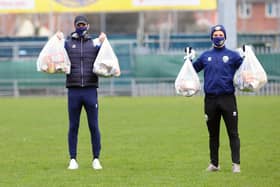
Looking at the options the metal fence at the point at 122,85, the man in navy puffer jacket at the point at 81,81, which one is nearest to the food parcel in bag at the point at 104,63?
the man in navy puffer jacket at the point at 81,81

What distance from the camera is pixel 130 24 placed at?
60.7 metres

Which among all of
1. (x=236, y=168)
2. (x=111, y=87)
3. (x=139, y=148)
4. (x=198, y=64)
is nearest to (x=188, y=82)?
(x=198, y=64)

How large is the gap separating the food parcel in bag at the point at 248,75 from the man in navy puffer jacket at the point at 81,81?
206 cm

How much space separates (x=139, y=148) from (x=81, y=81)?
313cm

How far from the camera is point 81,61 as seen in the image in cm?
1247

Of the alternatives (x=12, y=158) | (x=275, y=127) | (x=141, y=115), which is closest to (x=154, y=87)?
(x=141, y=115)

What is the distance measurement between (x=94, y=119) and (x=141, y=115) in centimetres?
1010

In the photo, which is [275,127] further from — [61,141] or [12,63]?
[12,63]

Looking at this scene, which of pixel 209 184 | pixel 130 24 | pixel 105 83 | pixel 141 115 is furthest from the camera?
pixel 130 24

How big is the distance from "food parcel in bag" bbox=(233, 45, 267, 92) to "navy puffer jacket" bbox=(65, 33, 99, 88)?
2.07 meters

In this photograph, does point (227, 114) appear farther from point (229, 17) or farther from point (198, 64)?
point (229, 17)

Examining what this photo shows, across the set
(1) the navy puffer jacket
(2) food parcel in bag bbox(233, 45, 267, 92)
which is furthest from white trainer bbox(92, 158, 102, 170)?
A: (2) food parcel in bag bbox(233, 45, 267, 92)

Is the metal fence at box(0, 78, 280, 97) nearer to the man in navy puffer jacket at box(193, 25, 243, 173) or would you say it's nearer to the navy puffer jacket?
the navy puffer jacket

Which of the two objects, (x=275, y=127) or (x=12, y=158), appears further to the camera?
(x=275, y=127)
